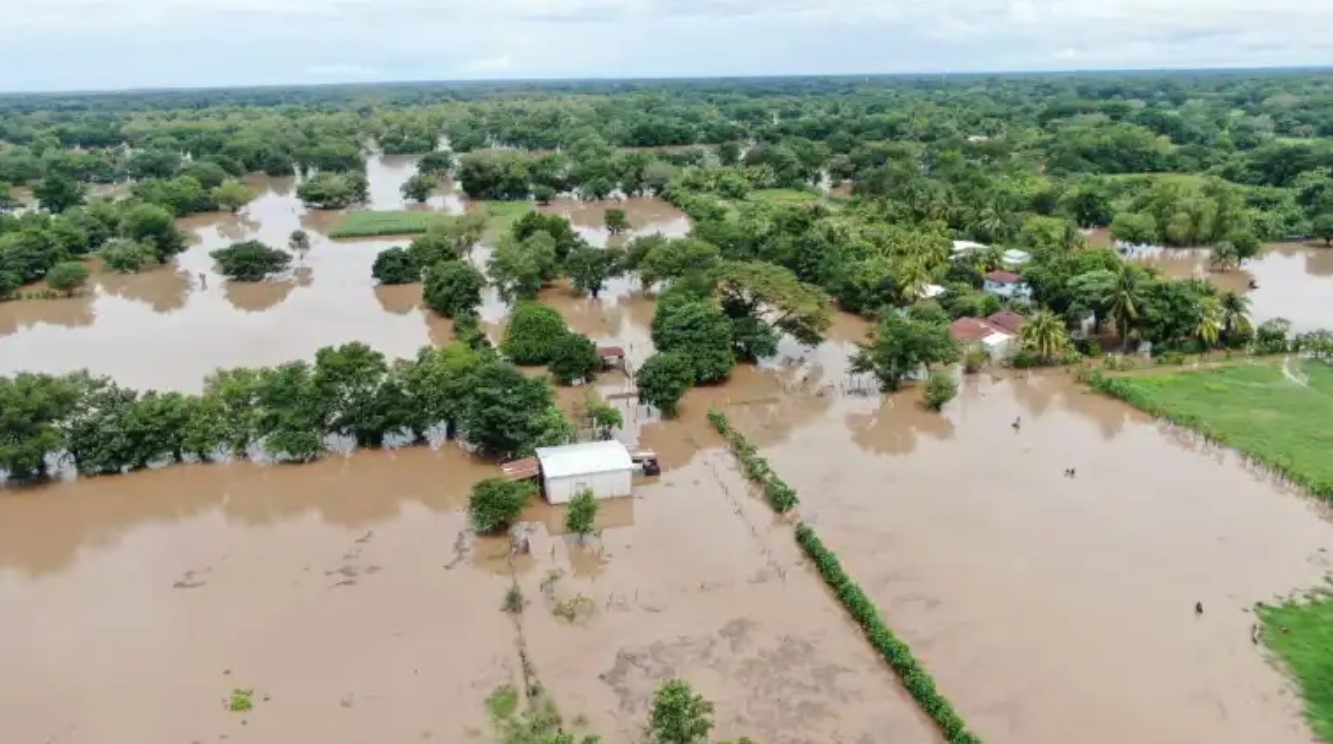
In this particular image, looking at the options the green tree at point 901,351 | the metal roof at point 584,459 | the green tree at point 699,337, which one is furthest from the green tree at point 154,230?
the green tree at point 901,351

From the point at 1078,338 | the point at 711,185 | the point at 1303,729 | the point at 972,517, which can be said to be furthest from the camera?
the point at 711,185

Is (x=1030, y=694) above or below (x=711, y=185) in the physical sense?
below

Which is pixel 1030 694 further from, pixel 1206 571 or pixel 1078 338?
pixel 1078 338

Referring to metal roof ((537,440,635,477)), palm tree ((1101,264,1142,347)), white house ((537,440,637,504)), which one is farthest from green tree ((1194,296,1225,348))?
white house ((537,440,637,504))

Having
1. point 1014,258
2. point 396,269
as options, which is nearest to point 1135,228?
point 1014,258

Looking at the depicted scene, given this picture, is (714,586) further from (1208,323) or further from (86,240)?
(86,240)

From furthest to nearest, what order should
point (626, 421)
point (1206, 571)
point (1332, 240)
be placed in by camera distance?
point (1332, 240), point (626, 421), point (1206, 571)

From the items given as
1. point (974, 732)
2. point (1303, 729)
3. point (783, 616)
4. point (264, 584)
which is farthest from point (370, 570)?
point (1303, 729)
